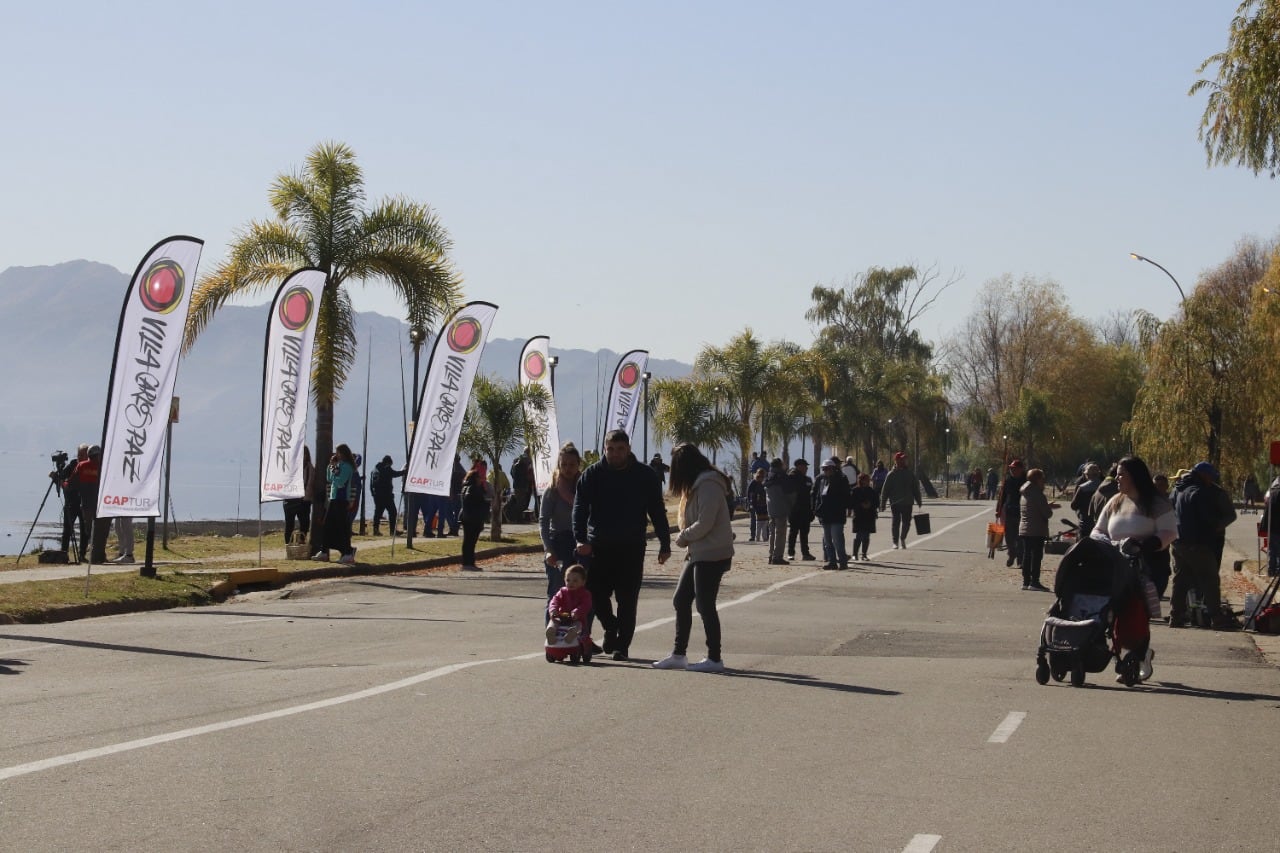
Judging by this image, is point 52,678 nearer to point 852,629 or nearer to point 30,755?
point 30,755

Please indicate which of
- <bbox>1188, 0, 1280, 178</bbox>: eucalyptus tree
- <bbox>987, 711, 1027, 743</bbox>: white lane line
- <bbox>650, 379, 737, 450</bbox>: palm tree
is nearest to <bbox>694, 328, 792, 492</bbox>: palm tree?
<bbox>650, 379, 737, 450</bbox>: palm tree

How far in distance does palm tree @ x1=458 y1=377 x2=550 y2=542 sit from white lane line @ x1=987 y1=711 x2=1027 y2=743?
24490 mm

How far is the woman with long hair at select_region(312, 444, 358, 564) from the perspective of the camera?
2534cm

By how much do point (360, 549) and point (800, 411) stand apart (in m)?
38.9

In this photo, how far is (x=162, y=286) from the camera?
20.1 m

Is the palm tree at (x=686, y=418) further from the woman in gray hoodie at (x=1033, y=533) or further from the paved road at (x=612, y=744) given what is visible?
the paved road at (x=612, y=744)

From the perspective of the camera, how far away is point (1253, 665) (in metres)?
14.0

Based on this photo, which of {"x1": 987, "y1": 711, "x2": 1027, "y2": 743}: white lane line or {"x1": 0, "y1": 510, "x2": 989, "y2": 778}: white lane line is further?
{"x1": 987, "y1": 711, "x2": 1027, "y2": 743}: white lane line

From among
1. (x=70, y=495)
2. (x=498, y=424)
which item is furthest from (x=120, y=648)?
(x=498, y=424)

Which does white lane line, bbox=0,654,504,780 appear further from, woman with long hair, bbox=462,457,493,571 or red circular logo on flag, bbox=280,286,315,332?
red circular logo on flag, bbox=280,286,315,332

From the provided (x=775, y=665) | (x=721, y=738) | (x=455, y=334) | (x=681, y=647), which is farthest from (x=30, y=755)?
(x=455, y=334)

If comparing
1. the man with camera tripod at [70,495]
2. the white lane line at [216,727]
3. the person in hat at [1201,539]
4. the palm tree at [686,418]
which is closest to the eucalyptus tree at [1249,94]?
the person in hat at [1201,539]

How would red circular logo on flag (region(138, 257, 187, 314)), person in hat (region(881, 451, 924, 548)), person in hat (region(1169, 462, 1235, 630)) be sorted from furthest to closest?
person in hat (region(881, 451, 924, 548)), red circular logo on flag (region(138, 257, 187, 314)), person in hat (region(1169, 462, 1235, 630))

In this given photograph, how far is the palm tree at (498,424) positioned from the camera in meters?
34.7
